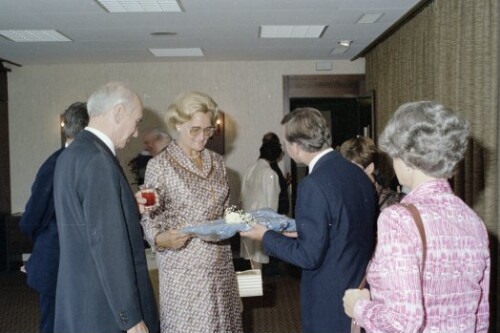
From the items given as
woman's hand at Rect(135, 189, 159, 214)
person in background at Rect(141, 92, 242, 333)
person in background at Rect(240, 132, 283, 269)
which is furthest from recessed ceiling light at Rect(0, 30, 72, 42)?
woman's hand at Rect(135, 189, 159, 214)

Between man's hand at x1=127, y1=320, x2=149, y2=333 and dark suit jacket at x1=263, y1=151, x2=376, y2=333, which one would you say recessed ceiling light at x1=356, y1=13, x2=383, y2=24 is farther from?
man's hand at x1=127, y1=320, x2=149, y2=333

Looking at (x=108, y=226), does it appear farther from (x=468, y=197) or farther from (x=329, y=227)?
(x=468, y=197)

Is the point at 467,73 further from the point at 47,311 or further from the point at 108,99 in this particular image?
the point at 47,311

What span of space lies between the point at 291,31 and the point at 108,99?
3.73m

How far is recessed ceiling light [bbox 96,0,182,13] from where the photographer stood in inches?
154

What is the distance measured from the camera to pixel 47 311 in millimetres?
2514

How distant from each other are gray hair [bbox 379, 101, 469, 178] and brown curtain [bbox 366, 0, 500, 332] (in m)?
2.36

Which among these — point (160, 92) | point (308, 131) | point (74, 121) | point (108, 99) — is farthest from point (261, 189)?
point (108, 99)

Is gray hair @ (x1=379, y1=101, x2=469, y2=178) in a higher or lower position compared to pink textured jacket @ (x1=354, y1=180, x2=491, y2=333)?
higher

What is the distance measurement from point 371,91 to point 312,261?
4993mm

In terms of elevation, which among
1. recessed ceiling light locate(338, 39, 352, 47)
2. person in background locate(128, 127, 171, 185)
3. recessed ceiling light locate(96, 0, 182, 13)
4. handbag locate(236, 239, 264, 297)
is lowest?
handbag locate(236, 239, 264, 297)

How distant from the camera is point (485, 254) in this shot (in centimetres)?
129

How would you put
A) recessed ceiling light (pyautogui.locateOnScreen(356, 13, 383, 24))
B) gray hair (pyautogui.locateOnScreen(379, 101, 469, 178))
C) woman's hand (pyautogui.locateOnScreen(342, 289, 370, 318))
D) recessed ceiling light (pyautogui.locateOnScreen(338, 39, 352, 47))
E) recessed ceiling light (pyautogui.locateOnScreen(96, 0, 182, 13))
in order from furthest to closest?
recessed ceiling light (pyautogui.locateOnScreen(338, 39, 352, 47)) < recessed ceiling light (pyautogui.locateOnScreen(356, 13, 383, 24)) < recessed ceiling light (pyautogui.locateOnScreen(96, 0, 182, 13)) < woman's hand (pyautogui.locateOnScreen(342, 289, 370, 318)) < gray hair (pyautogui.locateOnScreen(379, 101, 469, 178))

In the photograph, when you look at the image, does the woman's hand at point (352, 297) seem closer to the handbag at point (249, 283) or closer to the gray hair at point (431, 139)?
the gray hair at point (431, 139)
